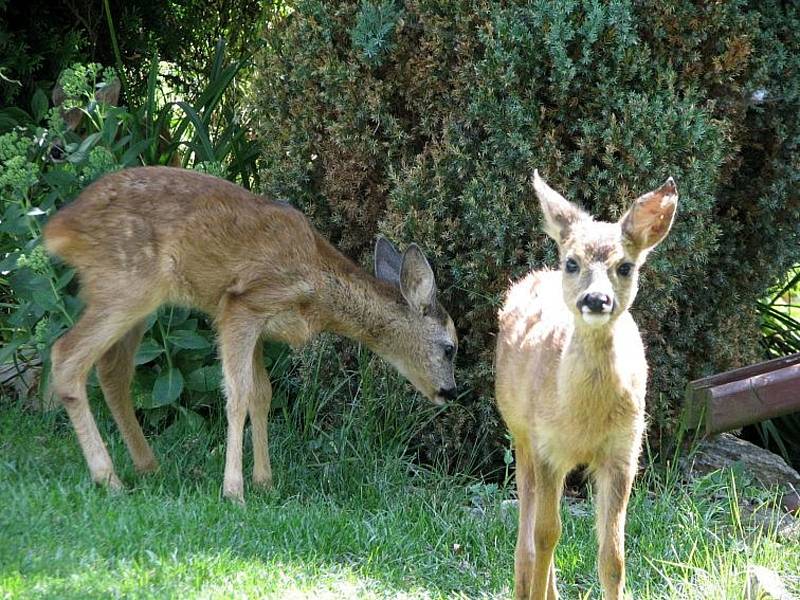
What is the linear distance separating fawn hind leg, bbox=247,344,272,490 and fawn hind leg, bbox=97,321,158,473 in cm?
57

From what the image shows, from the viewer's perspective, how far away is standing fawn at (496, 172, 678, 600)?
15.8 ft

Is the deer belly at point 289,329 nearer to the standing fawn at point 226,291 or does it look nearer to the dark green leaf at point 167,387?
the standing fawn at point 226,291

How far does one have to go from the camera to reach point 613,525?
4.98 m

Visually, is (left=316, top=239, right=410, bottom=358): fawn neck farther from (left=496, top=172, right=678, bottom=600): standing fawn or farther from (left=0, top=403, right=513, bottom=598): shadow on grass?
(left=496, top=172, right=678, bottom=600): standing fawn

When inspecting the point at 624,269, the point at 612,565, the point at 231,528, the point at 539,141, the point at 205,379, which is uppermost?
the point at 539,141

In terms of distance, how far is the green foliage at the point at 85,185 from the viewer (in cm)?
700

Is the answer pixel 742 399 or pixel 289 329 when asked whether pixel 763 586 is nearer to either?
pixel 742 399

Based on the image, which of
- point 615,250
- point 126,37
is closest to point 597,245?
point 615,250

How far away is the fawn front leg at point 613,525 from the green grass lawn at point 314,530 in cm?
65

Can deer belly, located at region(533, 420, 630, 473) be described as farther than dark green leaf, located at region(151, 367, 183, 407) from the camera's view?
No

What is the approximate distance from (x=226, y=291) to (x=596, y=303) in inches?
114

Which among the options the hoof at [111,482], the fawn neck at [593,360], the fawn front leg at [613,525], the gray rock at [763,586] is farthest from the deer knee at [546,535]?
the hoof at [111,482]

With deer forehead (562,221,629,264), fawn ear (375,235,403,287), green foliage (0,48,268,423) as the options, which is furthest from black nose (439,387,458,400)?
deer forehead (562,221,629,264)

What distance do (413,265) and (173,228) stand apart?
1352mm
